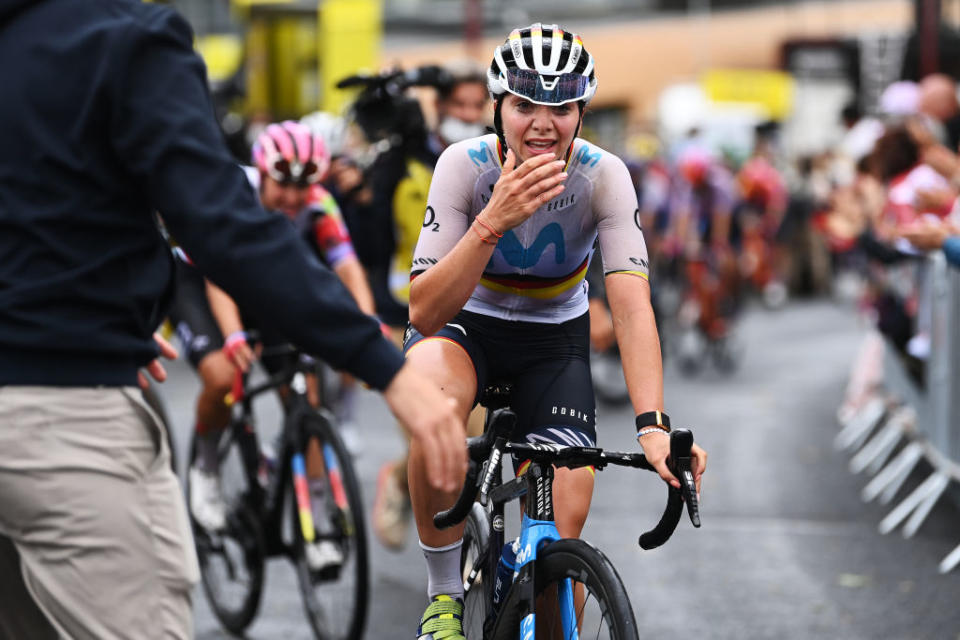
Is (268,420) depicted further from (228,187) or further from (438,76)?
(228,187)

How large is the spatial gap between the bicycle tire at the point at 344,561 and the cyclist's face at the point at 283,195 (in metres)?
0.90

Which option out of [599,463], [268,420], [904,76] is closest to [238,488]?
[599,463]

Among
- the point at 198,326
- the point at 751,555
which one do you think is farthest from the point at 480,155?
the point at 751,555

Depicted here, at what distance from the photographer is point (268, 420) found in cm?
1002

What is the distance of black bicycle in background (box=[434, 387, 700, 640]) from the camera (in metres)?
3.09

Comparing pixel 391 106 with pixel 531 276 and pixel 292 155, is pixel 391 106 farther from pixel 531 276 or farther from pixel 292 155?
pixel 531 276

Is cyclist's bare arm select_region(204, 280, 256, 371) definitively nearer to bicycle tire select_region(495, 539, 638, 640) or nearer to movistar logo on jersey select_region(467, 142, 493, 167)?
movistar logo on jersey select_region(467, 142, 493, 167)

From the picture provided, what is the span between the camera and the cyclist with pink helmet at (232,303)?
220 inches

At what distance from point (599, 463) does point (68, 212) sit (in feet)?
4.61

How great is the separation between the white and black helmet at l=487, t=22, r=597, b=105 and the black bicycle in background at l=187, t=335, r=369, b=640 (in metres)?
1.97

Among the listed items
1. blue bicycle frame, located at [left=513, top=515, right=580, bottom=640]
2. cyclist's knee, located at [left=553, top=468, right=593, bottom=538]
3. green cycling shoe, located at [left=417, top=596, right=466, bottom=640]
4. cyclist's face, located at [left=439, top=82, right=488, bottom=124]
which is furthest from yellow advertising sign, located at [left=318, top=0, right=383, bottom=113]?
blue bicycle frame, located at [left=513, top=515, right=580, bottom=640]

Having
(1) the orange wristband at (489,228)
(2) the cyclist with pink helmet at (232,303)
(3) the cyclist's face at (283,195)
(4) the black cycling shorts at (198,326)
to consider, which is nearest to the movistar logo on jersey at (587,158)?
(1) the orange wristband at (489,228)

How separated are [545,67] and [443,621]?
4.84ft

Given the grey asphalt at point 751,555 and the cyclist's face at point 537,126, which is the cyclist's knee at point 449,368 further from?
the grey asphalt at point 751,555
